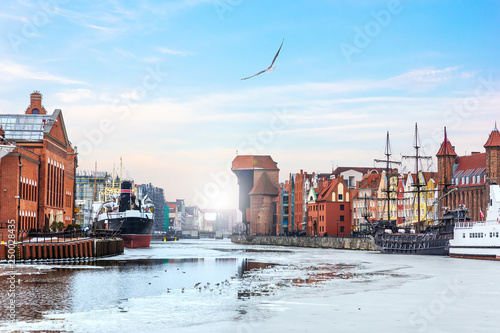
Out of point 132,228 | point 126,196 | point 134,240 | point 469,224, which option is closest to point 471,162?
point 469,224

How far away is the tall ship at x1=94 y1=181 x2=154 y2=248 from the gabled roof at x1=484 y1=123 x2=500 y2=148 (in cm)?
6513

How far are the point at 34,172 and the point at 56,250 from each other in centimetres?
2493

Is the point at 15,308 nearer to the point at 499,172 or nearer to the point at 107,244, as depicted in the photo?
the point at 107,244

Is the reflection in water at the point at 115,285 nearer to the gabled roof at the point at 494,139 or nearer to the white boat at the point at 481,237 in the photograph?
the white boat at the point at 481,237

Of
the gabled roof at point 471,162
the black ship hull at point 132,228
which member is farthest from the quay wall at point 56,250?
the gabled roof at point 471,162

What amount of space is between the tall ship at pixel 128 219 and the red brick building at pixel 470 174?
179ft

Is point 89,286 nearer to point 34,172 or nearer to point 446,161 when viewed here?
point 34,172

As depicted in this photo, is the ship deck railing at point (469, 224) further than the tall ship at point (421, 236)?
No

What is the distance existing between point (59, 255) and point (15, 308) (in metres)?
37.6

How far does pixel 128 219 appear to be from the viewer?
4656 inches

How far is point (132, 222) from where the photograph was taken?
4695 inches

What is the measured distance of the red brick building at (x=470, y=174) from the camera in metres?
122

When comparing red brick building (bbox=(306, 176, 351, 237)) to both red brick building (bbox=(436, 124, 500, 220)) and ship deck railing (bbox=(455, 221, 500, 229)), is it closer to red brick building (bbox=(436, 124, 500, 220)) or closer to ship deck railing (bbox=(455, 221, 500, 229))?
red brick building (bbox=(436, 124, 500, 220))

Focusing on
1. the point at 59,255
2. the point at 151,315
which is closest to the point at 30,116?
the point at 59,255
